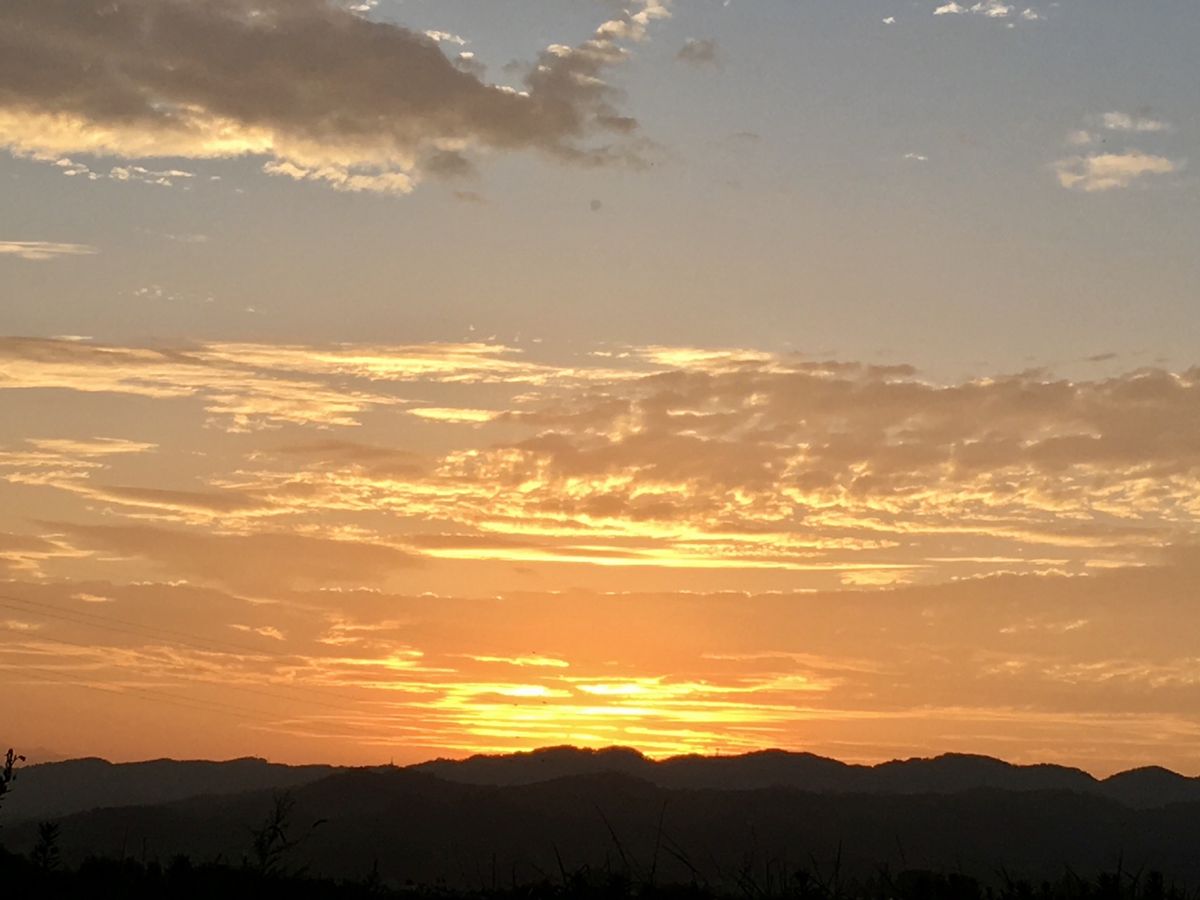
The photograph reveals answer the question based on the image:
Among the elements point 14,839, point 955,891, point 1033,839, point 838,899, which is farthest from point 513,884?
point 1033,839

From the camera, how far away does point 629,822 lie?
158500mm

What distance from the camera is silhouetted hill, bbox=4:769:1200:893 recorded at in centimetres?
12988

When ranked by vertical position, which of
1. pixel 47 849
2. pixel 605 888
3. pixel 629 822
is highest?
pixel 605 888

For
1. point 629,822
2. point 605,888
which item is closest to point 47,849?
point 605,888

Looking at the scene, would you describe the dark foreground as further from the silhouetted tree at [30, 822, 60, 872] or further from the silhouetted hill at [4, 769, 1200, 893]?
the silhouetted hill at [4, 769, 1200, 893]

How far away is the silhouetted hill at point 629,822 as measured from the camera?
129875mm

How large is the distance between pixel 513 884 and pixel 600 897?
109cm

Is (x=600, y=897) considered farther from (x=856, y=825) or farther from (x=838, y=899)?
(x=856, y=825)

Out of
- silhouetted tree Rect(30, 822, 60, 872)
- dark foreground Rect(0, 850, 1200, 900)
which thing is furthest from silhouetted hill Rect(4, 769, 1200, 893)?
dark foreground Rect(0, 850, 1200, 900)

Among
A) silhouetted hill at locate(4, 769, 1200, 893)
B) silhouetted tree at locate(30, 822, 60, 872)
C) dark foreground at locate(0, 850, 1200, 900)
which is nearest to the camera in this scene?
dark foreground at locate(0, 850, 1200, 900)

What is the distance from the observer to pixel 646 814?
527 ft

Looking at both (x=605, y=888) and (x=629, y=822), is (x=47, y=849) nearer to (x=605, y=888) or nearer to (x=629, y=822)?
(x=605, y=888)

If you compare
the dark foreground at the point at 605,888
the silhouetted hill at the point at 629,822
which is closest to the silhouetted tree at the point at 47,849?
the dark foreground at the point at 605,888

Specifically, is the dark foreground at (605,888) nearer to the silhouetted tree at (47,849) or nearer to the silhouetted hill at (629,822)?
the silhouetted tree at (47,849)
